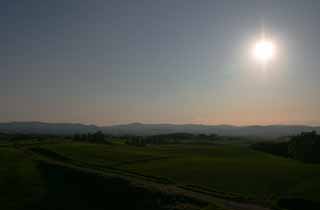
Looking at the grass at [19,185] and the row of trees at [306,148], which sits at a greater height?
the row of trees at [306,148]

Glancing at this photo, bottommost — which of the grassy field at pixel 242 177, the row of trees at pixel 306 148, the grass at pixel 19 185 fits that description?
the grass at pixel 19 185

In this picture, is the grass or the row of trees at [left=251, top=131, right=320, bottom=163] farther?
the row of trees at [left=251, top=131, right=320, bottom=163]

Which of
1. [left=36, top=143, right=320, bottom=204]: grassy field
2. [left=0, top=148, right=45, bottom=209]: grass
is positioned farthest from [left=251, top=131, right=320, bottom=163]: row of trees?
[left=0, top=148, right=45, bottom=209]: grass

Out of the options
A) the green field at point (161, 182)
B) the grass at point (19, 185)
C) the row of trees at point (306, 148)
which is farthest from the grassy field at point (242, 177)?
the row of trees at point (306, 148)

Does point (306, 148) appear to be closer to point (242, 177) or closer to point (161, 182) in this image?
point (242, 177)

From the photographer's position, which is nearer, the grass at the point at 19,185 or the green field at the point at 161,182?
the grass at the point at 19,185

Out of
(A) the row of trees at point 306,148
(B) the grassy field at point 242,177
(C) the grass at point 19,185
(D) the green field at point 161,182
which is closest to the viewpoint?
(C) the grass at point 19,185

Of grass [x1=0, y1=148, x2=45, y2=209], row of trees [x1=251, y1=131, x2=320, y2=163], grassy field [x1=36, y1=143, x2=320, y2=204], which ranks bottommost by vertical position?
grass [x1=0, y1=148, x2=45, y2=209]

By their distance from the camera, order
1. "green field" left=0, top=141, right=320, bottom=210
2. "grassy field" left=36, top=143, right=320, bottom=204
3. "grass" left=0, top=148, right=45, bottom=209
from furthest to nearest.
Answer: "grassy field" left=36, top=143, right=320, bottom=204, "green field" left=0, top=141, right=320, bottom=210, "grass" left=0, top=148, right=45, bottom=209

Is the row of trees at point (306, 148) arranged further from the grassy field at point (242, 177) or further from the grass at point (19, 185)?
→ the grass at point (19, 185)

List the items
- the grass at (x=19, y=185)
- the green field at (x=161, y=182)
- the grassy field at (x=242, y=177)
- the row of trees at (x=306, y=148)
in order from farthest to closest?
1. the row of trees at (x=306, y=148)
2. the grassy field at (x=242, y=177)
3. the green field at (x=161, y=182)
4. the grass at (x=19, y=185)

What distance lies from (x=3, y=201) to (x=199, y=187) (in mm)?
24928

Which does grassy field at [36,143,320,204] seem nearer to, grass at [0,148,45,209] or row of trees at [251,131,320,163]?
grass at [0,148,45,209]

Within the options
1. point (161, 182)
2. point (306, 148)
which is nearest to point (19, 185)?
point (161, 182)
